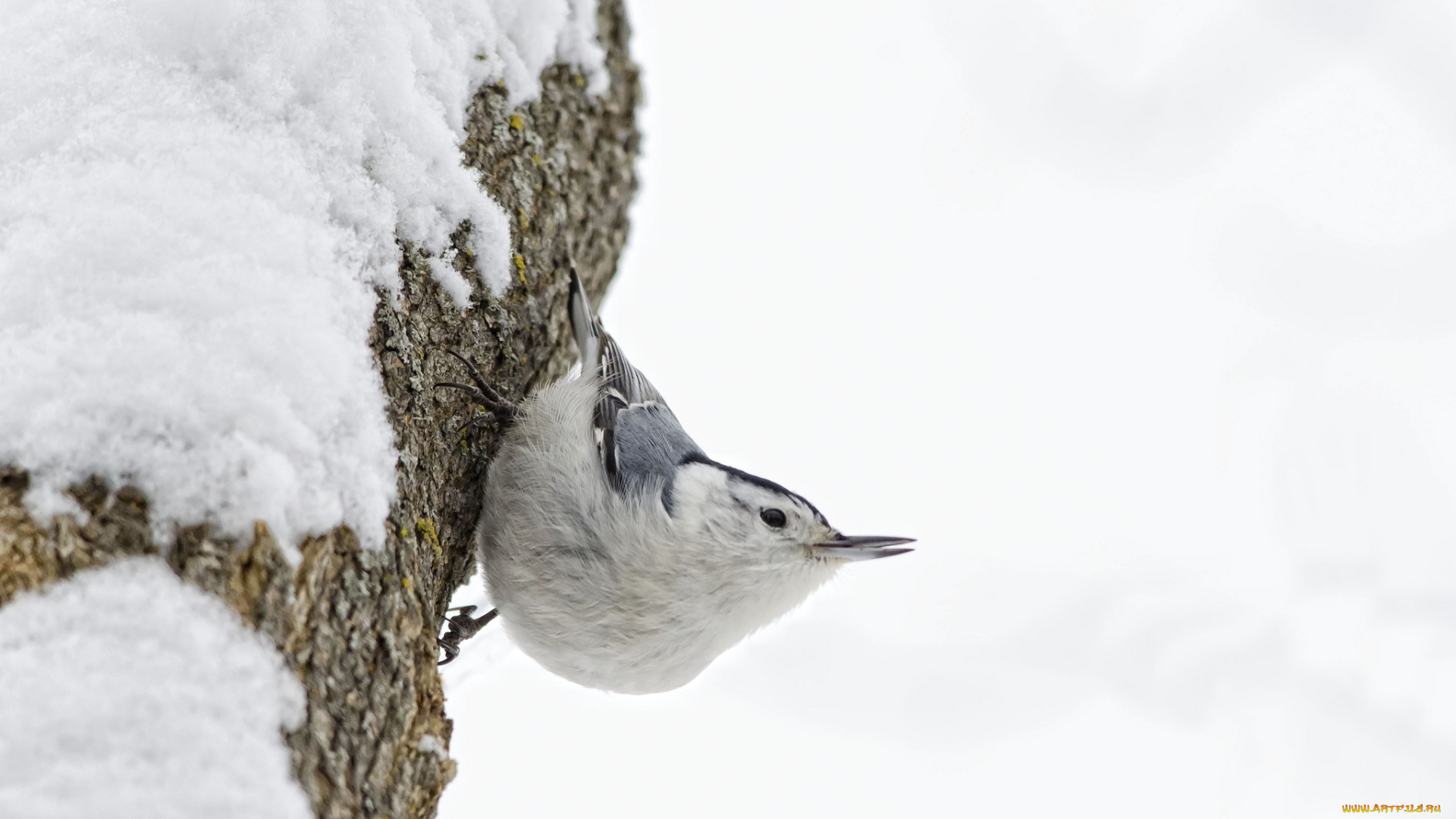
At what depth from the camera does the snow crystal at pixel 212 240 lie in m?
1.09

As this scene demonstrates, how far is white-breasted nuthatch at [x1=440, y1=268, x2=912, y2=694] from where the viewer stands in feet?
6.17

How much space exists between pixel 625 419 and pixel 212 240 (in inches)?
42.2

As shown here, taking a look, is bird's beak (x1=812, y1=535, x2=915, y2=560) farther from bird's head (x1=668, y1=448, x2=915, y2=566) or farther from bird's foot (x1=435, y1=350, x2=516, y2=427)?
bird's foot (x1=435, y1=350, x2=516, y2=427)

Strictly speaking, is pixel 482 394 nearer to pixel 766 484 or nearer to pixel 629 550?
pixel 629 550

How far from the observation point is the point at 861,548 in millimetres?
2045

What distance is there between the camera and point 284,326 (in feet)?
3.96

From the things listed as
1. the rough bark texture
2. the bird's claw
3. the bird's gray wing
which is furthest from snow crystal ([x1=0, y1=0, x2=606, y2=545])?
the bird's claw

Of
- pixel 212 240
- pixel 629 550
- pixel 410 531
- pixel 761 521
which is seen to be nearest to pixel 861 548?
pixel 761 521

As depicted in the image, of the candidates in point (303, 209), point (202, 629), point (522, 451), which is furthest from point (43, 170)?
point (522, 451)

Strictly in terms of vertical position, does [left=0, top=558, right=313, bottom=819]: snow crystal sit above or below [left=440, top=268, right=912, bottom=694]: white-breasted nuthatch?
below

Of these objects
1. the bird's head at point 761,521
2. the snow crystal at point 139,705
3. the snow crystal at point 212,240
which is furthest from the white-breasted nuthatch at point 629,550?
the snow crystal at point 139,705

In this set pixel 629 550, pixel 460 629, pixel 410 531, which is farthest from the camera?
pixel 460 629

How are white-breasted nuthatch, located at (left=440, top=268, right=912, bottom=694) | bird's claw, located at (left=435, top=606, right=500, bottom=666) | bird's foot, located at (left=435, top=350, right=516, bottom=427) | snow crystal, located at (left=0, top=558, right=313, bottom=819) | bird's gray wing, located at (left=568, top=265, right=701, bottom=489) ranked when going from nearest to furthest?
snow crystal, located at (left=0, top=558, right=313, bottom=819) < bird's foot, located at (left=435, top=350, right=516, bottom=427) < white-breasted nuthatch, located at (left=440, top=268, right=912, bottom=694) < bird's gray wing, located at (left=568, top=265, right=701, bottom=489) < bird's claw, located at (left=435, top=606, right=500, bottom=666)

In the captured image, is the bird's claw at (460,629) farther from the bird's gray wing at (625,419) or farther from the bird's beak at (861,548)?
the bird's beak at (861,548)
